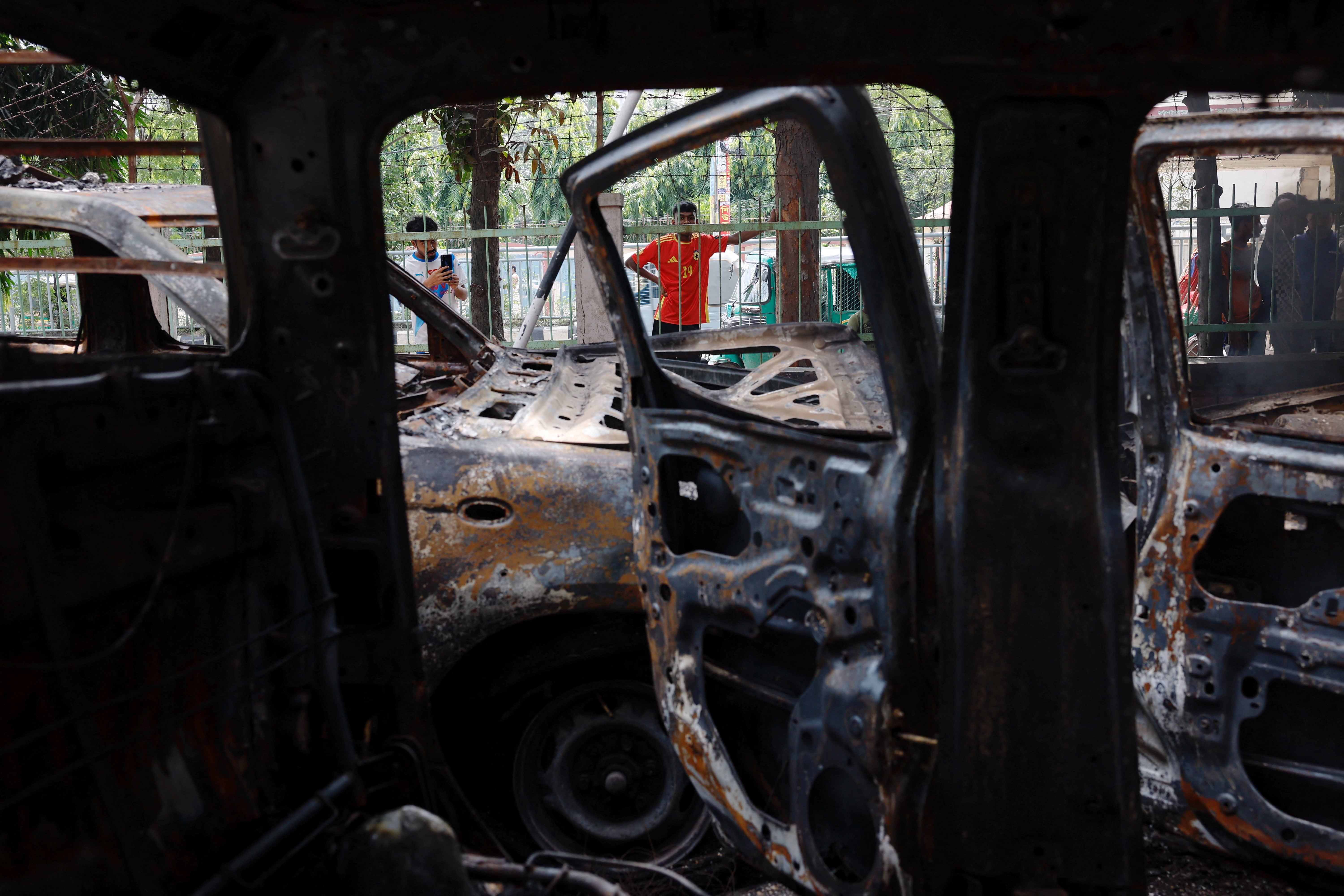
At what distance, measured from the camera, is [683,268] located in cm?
915

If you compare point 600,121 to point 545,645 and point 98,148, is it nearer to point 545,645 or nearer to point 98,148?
point 98,148

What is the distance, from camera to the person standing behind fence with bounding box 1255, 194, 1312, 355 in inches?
350

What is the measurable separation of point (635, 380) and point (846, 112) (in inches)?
39.3

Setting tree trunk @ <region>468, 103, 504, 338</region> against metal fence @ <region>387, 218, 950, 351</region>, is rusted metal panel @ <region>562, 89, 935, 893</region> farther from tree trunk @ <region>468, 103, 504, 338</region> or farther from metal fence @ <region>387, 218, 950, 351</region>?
tree trunk @ <region>468, 103, 504, 338</region>

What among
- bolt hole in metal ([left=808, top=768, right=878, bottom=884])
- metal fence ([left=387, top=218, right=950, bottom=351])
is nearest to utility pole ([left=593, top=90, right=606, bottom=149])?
metal fence ([left=387, top=218, right=950, bottom=351])

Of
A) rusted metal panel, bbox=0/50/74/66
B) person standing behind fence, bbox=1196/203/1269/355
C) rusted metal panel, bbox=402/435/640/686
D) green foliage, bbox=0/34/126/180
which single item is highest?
green foliage, bbox=0/34/126/180

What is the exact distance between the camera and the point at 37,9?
1.66 metres

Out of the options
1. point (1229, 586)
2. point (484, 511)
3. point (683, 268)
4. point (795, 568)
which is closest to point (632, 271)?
point (683, 268)

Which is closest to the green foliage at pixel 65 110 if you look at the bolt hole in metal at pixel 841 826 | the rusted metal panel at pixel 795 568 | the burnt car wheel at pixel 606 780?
the burnt car wheel at pixel 606 780

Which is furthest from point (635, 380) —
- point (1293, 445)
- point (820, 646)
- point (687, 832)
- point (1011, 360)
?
point (1293, 445)

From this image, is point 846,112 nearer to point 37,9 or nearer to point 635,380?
point 635,380

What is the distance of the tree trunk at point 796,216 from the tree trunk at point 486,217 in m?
2.65

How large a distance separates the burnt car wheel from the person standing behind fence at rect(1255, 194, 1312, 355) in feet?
25.9

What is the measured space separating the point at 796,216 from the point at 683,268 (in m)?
1.20
